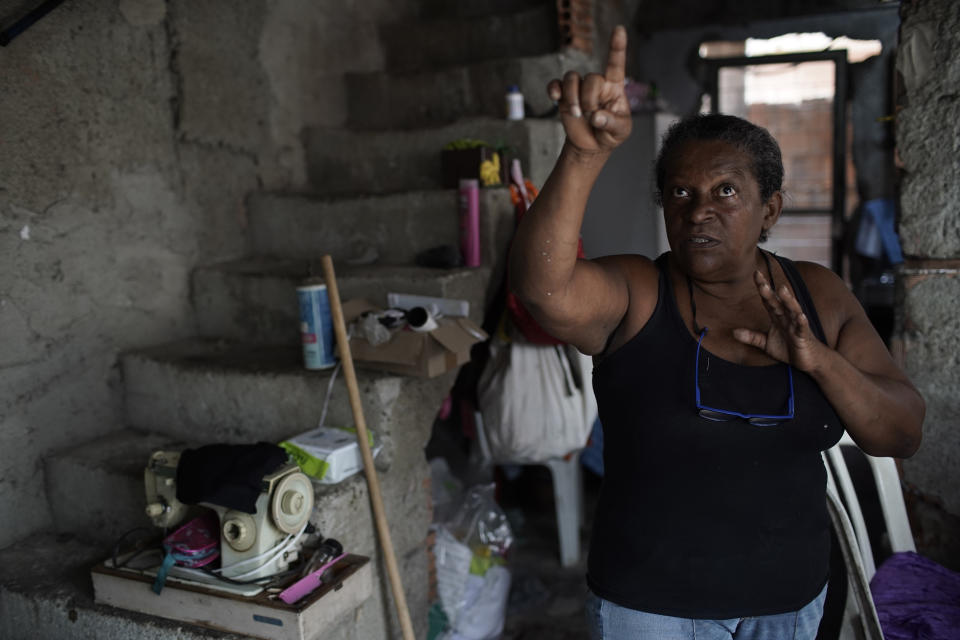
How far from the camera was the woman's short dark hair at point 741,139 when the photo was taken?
4.90 ft

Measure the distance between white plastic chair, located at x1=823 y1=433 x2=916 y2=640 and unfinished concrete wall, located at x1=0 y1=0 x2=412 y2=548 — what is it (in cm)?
243

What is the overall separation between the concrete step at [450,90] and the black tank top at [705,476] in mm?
2524

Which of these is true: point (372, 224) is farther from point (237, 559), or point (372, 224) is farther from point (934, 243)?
point (934, 243)

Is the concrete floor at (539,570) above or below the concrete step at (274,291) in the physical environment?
below

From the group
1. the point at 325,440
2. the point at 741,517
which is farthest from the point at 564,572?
the point at 741,517

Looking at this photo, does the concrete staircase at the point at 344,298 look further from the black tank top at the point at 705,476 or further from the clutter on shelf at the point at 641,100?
the black tank top at the point at 705,476

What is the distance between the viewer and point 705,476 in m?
1.41

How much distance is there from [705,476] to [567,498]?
217 cm

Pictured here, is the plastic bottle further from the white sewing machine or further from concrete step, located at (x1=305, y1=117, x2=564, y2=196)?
the white sewing machine

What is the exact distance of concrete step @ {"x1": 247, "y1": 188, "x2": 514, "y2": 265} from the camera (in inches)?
123

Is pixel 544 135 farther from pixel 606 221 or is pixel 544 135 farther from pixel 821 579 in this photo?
pixel 821 579

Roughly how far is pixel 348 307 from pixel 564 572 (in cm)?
169

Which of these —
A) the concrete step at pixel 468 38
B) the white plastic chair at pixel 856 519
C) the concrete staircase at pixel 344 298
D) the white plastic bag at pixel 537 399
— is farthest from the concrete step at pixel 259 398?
the concrete step at pixel 468 38

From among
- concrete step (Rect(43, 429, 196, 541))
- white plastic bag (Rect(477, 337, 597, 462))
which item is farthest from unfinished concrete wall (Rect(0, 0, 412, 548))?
white plastic bag (Rect(477, 337, 597, 462))
